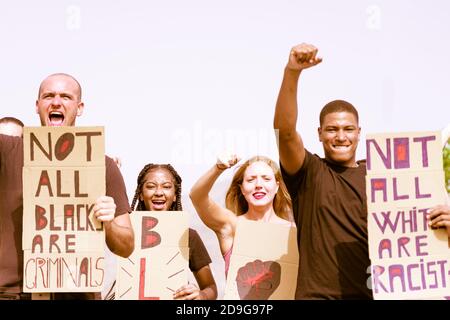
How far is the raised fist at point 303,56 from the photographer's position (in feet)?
11.1

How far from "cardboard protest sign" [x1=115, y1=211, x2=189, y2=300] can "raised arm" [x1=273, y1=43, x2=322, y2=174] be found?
760mm

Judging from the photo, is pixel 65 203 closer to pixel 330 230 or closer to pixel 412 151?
pixel 330 230

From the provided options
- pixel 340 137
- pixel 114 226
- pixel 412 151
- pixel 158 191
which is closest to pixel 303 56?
pixel 340 137

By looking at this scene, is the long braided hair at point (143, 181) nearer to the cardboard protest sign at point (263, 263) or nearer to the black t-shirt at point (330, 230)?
the cardboard protest sign at point (263, 263)

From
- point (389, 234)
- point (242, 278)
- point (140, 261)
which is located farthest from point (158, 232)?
point (389, 234)

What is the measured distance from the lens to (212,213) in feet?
14.3

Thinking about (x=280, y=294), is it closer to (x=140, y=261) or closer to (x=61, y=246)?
(x=140, y=261)

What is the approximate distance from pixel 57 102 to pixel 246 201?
131cm

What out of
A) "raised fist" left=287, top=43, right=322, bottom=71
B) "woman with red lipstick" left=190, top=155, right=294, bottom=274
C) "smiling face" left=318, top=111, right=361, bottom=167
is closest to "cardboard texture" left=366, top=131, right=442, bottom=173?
"smiling face" left=318, top=111, right=361, bottom=167

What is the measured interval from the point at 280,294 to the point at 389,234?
0.63 metres

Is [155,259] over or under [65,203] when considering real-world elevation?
under

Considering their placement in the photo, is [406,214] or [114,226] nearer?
[114,226]

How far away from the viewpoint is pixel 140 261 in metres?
4.14

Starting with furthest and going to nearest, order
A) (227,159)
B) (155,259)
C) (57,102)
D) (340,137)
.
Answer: (155,259) < (227,159) < (340,137) < (57,102)
